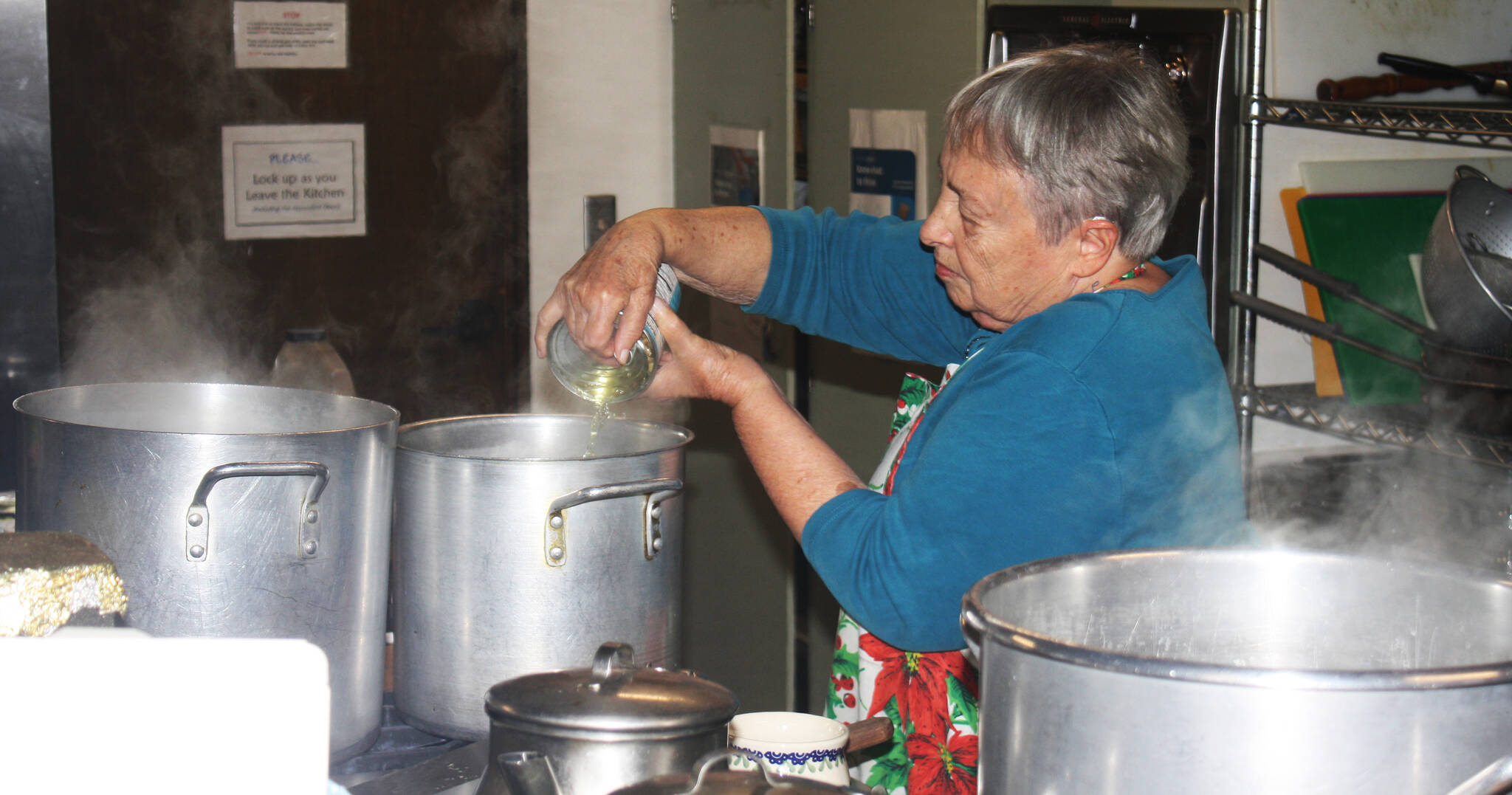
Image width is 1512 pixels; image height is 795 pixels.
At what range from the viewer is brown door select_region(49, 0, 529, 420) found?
2.55 m

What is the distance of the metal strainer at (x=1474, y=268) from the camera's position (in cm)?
154

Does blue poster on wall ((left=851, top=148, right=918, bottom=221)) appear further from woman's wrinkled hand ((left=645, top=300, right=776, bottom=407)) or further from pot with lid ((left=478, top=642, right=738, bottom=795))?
pot with lid ((left=478, top=642, right=738, bottom=795))

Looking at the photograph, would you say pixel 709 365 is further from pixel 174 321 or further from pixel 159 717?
pixel 174 321

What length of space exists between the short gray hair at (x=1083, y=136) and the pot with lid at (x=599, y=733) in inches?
20.9

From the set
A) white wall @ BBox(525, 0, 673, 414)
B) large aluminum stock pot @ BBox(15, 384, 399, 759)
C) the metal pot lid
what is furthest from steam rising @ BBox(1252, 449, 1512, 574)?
white wall @ BBox(525, 0, 673, 414)

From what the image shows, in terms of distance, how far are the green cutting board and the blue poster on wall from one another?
642 millimetres

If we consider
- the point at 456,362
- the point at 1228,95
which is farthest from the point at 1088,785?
the point at 456,362

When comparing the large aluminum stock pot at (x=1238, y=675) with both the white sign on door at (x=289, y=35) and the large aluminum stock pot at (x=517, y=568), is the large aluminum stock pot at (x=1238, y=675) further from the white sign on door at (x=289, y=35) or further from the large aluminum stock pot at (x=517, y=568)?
the white sign on door at (x=289, y=35)

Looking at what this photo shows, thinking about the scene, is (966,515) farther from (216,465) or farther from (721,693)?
(216,465)

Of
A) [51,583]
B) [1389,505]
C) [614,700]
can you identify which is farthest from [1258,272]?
[51,583]

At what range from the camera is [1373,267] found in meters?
2.03

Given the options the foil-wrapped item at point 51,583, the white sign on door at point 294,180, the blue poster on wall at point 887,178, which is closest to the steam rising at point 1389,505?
the blue poster on wall at point 887,178

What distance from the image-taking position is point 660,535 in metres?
1.21

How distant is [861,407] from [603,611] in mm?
1421
